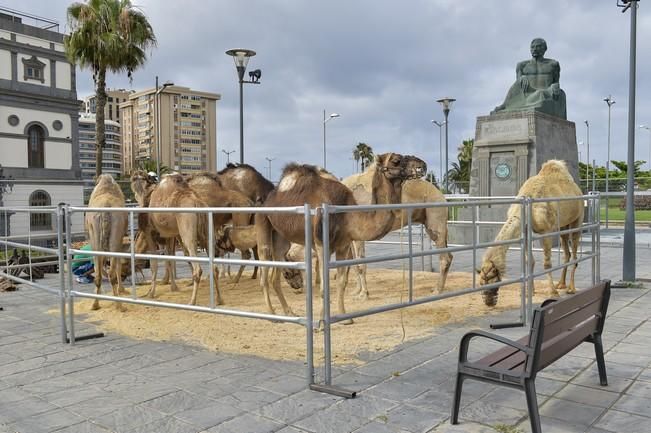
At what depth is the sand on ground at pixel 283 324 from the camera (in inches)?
237

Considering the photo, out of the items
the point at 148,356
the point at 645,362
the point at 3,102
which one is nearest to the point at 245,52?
the point at 148,356

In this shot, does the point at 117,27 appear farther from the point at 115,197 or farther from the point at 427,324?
the point at 427,324

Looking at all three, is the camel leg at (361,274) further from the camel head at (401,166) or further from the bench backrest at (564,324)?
the bench backrest at (564,324)

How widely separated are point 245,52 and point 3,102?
3271 cm

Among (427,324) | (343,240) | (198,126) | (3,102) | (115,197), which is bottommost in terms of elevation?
(427,324)

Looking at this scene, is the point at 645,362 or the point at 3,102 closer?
the point at 645,362

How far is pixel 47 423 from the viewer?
398 cm

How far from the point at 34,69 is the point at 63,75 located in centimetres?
248

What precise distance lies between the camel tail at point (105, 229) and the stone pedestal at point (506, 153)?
35.4 feet

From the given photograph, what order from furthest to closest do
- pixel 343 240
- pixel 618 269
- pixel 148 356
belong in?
pixel 618 269, pixel 343 240, pixel 148 356

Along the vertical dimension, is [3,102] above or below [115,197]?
above

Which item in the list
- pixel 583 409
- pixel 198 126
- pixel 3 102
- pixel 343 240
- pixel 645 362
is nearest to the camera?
pixel 583 409

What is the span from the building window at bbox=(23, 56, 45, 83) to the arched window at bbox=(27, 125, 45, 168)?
355 cm

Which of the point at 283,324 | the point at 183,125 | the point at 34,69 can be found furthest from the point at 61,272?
the point at 183,125
